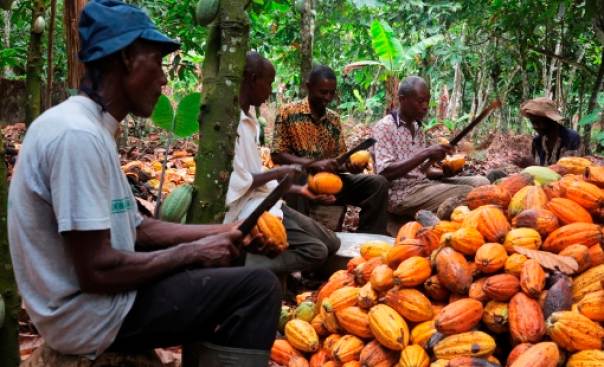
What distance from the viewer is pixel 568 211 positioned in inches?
99.6

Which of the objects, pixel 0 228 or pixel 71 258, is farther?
pixel 0 228

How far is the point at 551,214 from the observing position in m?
2.52

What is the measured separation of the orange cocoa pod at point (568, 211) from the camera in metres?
2.52

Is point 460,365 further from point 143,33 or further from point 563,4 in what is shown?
point 563,4

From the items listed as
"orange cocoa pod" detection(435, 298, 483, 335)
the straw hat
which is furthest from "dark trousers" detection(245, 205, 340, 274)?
the straw hat

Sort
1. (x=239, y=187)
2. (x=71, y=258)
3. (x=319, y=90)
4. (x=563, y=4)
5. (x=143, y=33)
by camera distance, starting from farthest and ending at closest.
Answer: (x=563, y=4), (x=319, y=90), (x=239, y=187), (x=143, y=33), (x=71, y=258)

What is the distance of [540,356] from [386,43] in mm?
7689

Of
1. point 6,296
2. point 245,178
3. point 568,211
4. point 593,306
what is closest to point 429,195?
point 245,178

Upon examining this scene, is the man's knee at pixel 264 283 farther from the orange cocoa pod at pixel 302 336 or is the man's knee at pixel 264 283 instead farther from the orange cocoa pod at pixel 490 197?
the orange cocoa pod at pixel 490 197

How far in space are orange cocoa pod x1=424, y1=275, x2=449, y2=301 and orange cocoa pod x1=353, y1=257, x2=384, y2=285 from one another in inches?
11.8

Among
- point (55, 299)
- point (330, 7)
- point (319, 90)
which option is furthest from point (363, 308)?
point (330, 7)

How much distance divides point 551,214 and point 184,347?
162 cm

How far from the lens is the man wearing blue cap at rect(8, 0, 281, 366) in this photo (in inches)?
63.3

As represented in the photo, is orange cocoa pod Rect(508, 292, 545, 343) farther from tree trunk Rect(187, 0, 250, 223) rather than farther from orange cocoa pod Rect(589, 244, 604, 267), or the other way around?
tree trunk Rect(187, 0, 250, 223)
